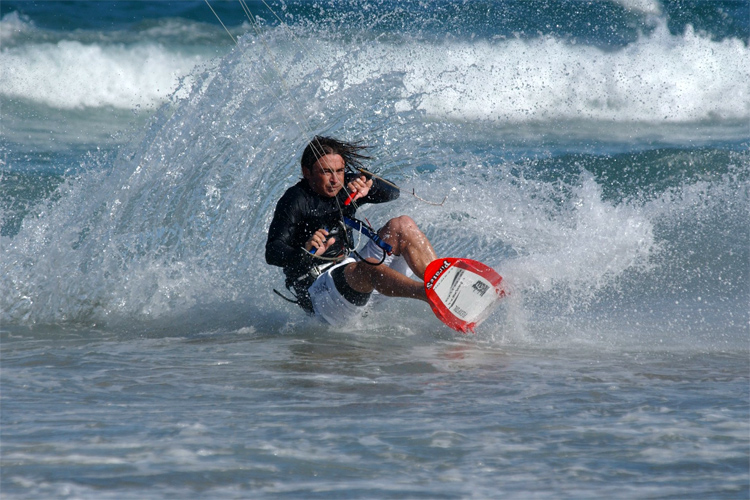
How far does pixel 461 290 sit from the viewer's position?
4.49 meters

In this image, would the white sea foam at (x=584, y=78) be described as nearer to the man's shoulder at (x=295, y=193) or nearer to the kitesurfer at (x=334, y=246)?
the kitesurfer at (x=334, y=246)

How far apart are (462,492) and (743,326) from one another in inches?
124

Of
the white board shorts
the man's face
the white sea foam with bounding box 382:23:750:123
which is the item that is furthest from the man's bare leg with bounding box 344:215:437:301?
the white sea foam with bounding box 382:23:750:123

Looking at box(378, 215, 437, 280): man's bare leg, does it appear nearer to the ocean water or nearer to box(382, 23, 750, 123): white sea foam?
the ocean water

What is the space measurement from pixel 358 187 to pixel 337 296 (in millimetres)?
719

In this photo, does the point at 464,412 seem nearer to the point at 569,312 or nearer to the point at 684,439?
the point at 684,439

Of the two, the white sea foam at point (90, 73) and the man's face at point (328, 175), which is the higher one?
the white sea foam at point (90, 73)

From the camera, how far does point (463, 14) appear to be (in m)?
16.9

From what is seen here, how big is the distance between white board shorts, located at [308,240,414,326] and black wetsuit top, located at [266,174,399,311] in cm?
11

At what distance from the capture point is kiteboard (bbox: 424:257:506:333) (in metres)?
4.48

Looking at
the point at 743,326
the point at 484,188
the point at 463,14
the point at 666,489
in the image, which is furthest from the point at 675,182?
the point at 666,489

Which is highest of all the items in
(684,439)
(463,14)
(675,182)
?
(463,14)

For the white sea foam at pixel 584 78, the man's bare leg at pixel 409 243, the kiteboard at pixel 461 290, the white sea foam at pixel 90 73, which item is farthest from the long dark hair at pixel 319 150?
the white sea foam at pixel 90 73

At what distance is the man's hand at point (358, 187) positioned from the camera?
488 centimetres
